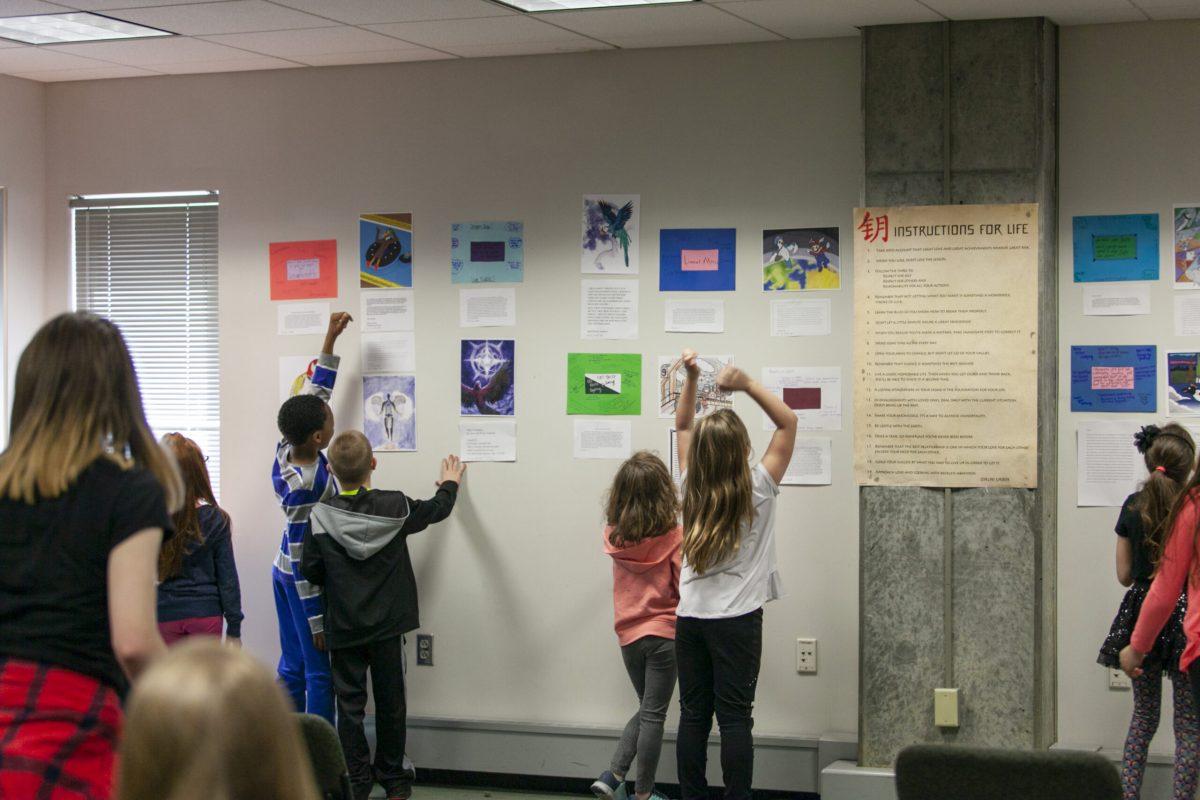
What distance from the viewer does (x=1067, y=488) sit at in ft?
15.8

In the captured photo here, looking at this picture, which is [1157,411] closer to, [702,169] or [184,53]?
[702,169]

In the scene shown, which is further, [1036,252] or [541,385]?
[541,385]

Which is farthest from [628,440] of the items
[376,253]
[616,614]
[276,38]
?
[276,38]

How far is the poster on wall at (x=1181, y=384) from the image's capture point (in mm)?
4699

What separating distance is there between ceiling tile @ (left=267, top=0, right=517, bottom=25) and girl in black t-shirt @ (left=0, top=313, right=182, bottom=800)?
240cm

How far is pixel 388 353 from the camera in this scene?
5461mm

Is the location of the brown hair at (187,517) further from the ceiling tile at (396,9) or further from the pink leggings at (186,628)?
the ceiling tile at (396,9)

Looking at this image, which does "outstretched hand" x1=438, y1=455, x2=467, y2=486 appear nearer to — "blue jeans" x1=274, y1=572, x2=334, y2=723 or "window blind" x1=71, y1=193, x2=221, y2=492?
"blue jeans" x1=274, y1=572, x2=334, y2=723

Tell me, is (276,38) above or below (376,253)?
above

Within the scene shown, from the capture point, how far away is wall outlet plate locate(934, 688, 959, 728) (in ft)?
15.2

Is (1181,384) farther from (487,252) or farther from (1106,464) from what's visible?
(487,252)

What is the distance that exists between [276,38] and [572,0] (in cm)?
120

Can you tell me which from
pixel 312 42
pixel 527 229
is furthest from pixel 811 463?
pixel 312 42

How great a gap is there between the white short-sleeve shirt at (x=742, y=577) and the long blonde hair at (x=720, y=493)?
0.15 ft
